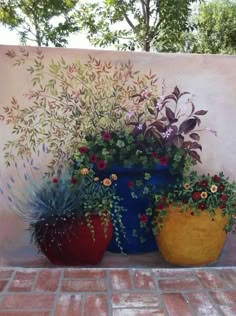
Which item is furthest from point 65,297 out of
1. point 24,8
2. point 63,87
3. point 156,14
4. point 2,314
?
point 24,8

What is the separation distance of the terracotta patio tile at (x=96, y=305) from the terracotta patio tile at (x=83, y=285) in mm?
106

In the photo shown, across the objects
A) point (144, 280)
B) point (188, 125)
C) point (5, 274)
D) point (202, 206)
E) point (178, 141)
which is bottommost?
point (5, 274)

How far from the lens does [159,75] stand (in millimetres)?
3363

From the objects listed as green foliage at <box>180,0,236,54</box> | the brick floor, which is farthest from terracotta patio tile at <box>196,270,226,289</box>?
green foliage at <box>180,0,236,54</box>

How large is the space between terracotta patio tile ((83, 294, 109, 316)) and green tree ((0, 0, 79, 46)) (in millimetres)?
7613

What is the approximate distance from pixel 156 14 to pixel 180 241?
5865 mm

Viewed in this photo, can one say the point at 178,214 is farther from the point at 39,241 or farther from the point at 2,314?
the point at 2,314

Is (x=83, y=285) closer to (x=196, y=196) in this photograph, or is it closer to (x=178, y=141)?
(x=196, y=196)

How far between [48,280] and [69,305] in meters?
0.43

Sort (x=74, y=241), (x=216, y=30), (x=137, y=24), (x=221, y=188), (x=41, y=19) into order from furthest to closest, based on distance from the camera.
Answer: (x=216, y=30) → (x=41, y=19) → (x=137, y=24) → (x=221, y=188) → (x=74, y=241)

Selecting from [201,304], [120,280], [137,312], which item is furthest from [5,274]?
[201,304]

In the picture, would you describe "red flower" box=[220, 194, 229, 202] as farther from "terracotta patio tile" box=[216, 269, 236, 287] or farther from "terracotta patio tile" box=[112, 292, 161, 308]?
"terracotta patio tile" box=[112, 292, 161, 308]

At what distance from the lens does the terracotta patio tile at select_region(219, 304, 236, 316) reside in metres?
2.25

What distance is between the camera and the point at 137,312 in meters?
2.26
